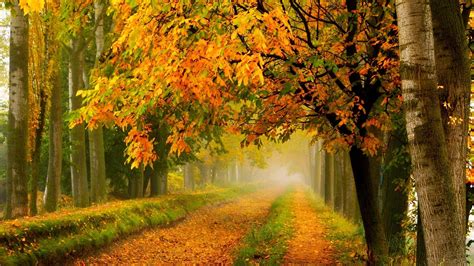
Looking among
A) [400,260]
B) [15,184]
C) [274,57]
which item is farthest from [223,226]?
[274,57]

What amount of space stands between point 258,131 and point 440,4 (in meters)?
4.37

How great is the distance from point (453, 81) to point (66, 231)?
903 cm

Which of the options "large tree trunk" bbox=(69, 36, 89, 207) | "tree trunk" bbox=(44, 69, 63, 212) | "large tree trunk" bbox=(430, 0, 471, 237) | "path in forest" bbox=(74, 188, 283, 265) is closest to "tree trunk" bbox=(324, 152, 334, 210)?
"path in forest" bbox=(74, 188, 283, 265)

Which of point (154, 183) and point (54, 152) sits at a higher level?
point (54, 152)

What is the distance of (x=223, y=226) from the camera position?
19688mm

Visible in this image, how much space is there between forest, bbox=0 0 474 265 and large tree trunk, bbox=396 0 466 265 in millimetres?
13

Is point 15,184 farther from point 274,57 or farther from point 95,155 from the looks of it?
point 274,57

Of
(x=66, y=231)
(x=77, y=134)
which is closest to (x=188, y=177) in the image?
(x=77, y=134)

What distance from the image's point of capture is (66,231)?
11.2 metres

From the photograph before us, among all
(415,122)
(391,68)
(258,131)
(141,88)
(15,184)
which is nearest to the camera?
(415,122)

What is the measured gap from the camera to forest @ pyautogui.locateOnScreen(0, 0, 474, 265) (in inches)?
196

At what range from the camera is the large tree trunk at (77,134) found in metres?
17.8

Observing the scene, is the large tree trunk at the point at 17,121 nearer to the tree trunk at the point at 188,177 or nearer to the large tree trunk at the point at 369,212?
the large tree trunk at the point at 369,212

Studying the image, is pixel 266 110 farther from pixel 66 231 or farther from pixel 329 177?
pixel 329 177
